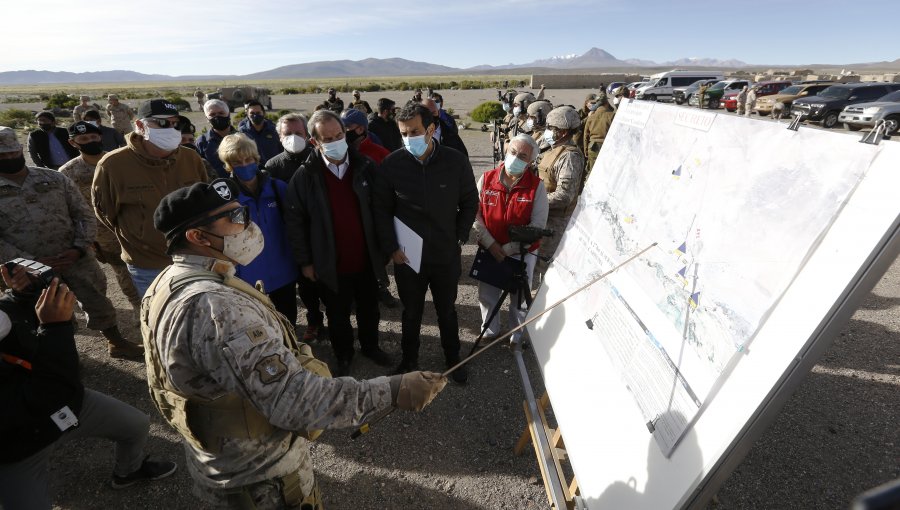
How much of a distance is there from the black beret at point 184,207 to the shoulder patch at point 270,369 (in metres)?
0.60

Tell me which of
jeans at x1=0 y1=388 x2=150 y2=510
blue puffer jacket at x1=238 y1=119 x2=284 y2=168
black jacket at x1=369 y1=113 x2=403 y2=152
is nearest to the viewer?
jeans at x1=0 y1=388 x2=150 y2=510

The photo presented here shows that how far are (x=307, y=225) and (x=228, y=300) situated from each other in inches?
81.3

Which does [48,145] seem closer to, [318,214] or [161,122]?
[161,122]

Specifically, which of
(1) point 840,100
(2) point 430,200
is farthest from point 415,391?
(1) point 840,100

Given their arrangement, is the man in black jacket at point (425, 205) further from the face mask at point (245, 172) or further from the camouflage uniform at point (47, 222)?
the camouflage uniform at point (47, 222)

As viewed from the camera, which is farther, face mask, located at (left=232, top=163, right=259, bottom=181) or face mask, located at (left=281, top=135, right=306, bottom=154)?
face mask, located at (left=281, top=135, right=306, bottom=154)

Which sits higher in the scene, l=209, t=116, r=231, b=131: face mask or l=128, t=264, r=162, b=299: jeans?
l=209, t=116, r=231, b=131: face mask

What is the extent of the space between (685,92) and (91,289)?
29745 mm

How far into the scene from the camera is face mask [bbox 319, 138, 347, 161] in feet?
10.5

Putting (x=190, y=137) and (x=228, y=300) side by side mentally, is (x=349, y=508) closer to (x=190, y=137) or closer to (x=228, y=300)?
(x=228, y=300)

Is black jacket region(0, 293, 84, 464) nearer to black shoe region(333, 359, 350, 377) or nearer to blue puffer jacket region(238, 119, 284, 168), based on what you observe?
black shoe region(333, 359, 350, 377)

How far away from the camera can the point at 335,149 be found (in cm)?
320

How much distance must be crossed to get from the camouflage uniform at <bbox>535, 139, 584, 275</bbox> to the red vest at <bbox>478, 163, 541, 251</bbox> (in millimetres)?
441

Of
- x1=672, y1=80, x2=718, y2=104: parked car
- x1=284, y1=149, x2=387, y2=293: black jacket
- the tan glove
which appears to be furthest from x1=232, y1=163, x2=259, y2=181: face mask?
x1=672, y1=80, x2=718, y2=104: parked car
